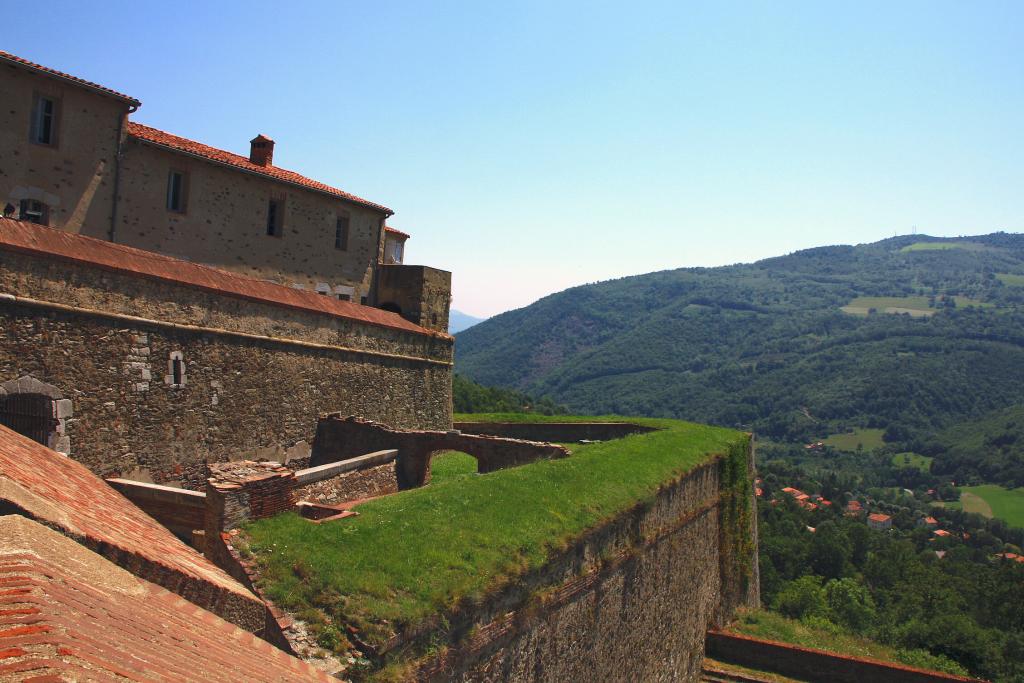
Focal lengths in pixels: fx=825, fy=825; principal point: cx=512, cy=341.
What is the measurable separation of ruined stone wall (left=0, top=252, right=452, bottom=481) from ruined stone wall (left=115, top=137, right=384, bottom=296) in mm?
3973

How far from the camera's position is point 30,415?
37.5ft

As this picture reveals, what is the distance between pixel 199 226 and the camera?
1975cm

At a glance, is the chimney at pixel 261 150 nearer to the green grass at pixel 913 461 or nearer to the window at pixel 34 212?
the window at pixel 34 212

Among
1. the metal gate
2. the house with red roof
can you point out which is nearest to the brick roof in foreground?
the metal gate

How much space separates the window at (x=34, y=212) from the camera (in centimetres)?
1631

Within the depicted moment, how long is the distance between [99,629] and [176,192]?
16782mm

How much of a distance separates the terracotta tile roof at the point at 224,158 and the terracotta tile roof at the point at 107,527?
10857 mm

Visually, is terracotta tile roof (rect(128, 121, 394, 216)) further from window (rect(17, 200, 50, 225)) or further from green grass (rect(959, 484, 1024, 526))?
→ green grass (rect(959, 484, 1024, 526))

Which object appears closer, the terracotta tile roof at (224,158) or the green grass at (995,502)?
the terracotta tile roof at (224,158)

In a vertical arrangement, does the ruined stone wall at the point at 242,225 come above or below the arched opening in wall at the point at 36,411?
above

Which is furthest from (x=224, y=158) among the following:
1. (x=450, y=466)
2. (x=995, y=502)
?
(x=995, y=502)

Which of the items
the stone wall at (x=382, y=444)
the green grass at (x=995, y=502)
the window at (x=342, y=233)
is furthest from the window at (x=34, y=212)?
the green grass at (x=995, y=502)

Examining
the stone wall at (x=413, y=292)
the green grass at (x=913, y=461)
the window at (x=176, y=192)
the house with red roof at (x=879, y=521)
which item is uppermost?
the window at (x=176, y=192)

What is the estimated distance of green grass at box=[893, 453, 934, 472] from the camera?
12706 centimetres
